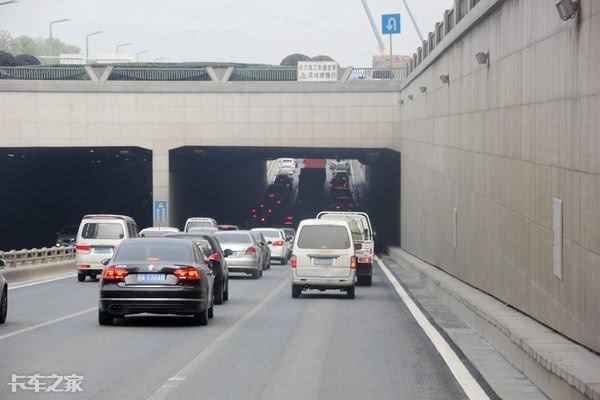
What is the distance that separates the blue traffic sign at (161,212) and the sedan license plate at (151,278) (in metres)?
43.4

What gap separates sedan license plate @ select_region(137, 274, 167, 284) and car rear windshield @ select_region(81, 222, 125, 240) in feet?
57.9

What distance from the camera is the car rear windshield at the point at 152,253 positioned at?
2133cm

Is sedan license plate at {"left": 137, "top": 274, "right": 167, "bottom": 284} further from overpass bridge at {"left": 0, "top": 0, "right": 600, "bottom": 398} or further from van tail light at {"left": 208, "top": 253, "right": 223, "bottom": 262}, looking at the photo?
van tail light at {"left": 208, "top": 253, "right": 223, "bottom": 262}

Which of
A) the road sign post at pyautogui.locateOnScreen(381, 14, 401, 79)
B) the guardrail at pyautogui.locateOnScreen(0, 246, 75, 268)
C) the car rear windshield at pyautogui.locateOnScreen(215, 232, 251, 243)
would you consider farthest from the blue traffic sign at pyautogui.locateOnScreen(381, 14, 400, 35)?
the car rear windshield at pyautogui.locateOnScreen(215, 232, 251, 243)

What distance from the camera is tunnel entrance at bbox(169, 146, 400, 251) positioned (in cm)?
7469

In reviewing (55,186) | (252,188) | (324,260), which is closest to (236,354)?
(324,260)

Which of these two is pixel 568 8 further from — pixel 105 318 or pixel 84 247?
pixel 84 247

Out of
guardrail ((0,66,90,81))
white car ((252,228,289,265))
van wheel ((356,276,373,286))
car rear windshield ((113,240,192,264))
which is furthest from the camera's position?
guardrail ((0,66,90,81))

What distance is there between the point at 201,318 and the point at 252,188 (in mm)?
97822

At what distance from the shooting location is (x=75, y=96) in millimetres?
66375

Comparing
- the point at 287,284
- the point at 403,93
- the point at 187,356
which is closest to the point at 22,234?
the point at 403,93

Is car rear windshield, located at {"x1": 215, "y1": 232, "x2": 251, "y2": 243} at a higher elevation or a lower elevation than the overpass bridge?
lower

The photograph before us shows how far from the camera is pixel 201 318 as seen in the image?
71.0ft

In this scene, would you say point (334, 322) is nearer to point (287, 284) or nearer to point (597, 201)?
point (597, 201)
